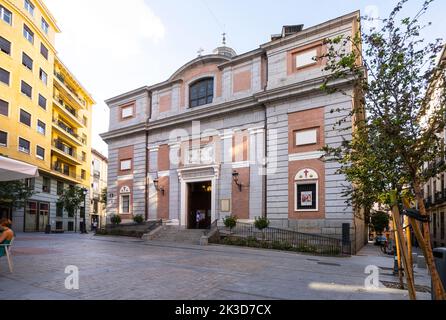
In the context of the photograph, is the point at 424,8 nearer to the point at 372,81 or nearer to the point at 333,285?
the point at 372,81

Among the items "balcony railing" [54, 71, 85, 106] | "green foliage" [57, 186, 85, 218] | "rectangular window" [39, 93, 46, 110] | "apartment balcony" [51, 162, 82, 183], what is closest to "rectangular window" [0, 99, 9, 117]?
"rectangular window" [39, 93, 46, 110]

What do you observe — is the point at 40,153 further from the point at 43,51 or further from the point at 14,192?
the point at 43,51

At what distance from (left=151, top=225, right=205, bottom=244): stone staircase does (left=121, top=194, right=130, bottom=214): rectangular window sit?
6040 millimetres

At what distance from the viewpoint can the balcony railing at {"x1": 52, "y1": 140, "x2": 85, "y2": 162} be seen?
39.5 m

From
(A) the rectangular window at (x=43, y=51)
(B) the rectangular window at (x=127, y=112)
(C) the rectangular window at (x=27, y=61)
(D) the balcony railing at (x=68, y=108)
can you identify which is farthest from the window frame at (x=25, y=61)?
(B) the rectangular window at (x=127, y=112)

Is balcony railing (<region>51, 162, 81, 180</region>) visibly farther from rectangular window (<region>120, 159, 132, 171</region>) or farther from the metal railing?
the metal railing

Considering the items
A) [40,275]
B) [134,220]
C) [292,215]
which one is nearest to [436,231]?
[292,215]

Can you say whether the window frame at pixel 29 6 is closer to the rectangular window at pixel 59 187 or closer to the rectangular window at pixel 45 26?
the rectangular window at pixel 45 26

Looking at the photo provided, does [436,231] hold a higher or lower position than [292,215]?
lower

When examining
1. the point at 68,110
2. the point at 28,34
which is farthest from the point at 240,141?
the point at 68,110

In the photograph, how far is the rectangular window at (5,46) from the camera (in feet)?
94.0

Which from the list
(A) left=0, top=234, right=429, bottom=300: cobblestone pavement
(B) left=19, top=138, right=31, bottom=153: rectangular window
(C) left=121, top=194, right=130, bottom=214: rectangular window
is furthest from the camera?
(B) left=19, top=138, right=31, bottom=153: rectangular window

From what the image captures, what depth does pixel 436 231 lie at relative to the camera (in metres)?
31.0
